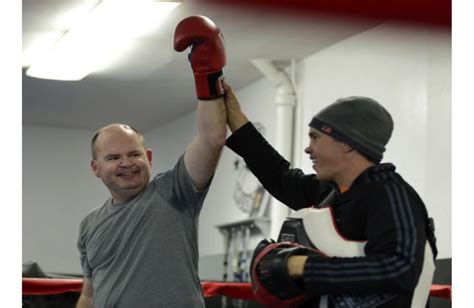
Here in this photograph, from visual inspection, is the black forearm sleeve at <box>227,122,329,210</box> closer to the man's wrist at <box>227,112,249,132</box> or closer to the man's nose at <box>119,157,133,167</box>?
the man's wrist at <box>227,112,249,132</box>

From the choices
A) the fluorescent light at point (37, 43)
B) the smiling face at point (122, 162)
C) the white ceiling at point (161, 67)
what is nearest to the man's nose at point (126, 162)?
the smiling face at point (122, 162)

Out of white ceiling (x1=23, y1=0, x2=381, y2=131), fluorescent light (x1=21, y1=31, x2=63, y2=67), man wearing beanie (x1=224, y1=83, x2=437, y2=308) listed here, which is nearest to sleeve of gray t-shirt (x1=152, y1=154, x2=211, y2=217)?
man wearing beanie (x1=224, y1=83, x2=437, y2=308)

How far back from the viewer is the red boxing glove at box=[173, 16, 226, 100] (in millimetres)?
1978

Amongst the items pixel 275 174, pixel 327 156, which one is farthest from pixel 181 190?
pixel 327 156

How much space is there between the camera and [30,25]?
6.35 meters

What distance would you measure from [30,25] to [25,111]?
11.0 feet

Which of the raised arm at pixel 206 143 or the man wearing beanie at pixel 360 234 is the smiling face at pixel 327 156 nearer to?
the man wearing beanie at pixel 360 234

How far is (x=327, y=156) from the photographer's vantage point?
5.53 ft

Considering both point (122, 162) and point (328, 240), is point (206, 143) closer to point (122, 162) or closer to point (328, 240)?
point (122, 162)

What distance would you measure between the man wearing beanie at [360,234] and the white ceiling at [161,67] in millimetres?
4274

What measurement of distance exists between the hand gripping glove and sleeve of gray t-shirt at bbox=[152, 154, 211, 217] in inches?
20.3
